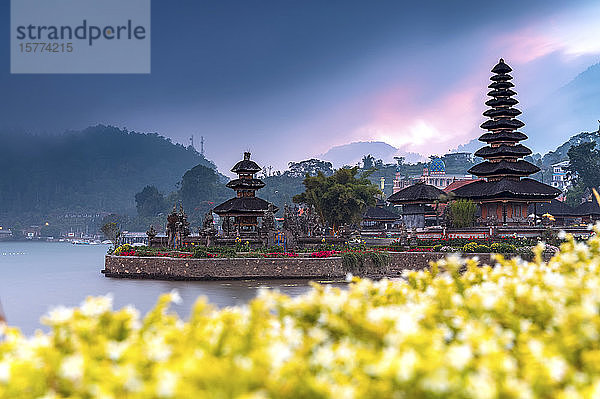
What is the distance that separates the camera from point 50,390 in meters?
3.76

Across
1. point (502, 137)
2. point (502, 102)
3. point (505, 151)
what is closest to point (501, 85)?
point (502, 102)

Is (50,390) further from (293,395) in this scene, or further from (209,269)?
(209,269)

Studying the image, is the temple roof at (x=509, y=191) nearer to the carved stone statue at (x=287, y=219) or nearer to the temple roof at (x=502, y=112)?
the temple roof at (x=502, y=112)

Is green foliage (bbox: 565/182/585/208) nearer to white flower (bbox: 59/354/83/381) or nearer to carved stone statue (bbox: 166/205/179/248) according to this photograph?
carved stone statue (bbox: 166/205/179/248)

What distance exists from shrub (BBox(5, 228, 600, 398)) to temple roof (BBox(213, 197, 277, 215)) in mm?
43493

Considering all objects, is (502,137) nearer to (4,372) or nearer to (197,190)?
(4,372)

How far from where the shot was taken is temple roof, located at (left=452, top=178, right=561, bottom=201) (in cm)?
4562

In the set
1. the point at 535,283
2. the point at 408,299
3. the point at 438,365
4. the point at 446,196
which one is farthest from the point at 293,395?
the point at 446,196

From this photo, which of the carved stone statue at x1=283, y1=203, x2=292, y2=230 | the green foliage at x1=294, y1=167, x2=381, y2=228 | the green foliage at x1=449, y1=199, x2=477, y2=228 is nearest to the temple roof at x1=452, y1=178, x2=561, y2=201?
the green foliage at x1=449, y1=199, x2=477, y2=228

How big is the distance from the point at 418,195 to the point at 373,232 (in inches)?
390

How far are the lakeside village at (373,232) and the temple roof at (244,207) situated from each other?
0.28 ft

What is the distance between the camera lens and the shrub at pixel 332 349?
10.3ft

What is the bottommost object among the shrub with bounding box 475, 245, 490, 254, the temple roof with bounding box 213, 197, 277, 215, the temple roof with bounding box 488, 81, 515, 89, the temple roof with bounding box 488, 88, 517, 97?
the shrub with bounding box 475, 245, 490, 254

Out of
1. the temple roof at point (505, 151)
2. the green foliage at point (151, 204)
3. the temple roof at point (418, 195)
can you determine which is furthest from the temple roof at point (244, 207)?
the green foliage at point (151, 204)
